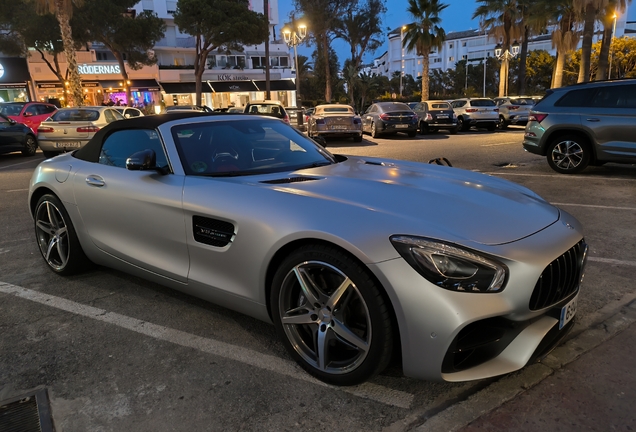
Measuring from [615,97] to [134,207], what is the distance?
7930 millimetres

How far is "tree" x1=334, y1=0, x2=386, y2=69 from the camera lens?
47906mm

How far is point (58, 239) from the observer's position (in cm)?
405

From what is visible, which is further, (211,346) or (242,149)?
(242,149)

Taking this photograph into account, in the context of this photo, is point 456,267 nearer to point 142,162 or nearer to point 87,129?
point 142,162

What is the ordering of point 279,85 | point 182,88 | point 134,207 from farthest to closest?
point 279,85 < point 182,88 < point 134,207

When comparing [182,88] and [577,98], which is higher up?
[182,88]

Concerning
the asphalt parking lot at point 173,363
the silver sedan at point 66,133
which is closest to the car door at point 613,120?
the asphalt parking lot at point 173,363

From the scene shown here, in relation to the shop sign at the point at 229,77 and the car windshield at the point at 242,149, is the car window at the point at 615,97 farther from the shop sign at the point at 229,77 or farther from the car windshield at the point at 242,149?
the shop sign at the point at 229,77

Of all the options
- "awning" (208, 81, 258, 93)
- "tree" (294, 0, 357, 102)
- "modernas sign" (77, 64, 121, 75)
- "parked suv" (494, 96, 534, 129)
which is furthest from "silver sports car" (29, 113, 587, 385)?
"awning" (208, 81, 258, 93)

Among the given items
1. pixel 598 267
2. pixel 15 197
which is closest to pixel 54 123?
pixel 15 197

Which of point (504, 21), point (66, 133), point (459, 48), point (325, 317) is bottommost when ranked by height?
point (325, 317)

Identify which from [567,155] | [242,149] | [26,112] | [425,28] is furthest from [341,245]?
[425,28]

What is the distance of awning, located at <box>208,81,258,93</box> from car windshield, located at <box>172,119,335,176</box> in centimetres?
4727

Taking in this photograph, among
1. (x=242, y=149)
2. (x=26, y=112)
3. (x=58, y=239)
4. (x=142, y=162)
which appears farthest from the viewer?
(x=26, y=112)
